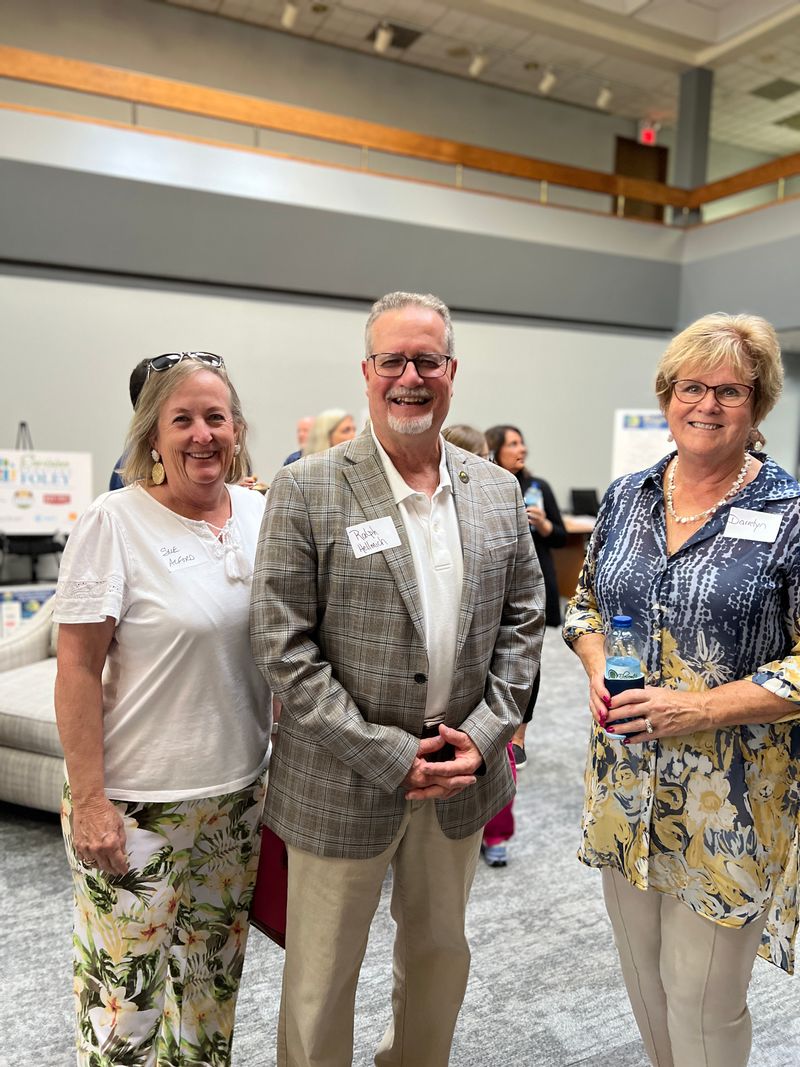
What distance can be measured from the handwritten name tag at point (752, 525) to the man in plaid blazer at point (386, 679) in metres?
0.42

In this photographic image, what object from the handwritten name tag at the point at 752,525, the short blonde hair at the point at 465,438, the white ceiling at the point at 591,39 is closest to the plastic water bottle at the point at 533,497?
the short blonde hair at the point at 465,438

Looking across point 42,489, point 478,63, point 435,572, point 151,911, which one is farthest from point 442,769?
point 478,63

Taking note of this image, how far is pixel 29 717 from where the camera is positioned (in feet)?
10.1

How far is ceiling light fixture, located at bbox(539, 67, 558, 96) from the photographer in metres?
9.38

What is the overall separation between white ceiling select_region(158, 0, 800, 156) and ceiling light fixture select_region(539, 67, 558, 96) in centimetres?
5

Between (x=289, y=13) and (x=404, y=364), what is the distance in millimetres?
8547

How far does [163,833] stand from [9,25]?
9032 millimetres

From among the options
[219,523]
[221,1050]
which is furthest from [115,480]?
[221,1050]

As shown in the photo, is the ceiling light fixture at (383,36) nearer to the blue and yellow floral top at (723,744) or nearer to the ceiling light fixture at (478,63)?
the ceiling light fixture at (478,63)

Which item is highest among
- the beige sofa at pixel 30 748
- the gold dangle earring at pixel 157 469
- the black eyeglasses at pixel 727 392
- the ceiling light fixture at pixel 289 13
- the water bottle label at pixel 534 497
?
the ceiling light fixture at pixel 289 13

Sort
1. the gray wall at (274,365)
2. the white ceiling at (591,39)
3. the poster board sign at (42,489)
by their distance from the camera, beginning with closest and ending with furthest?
the poster board sign at (42,489), the gray wall at (274,365), the white ceiling at (591,39)

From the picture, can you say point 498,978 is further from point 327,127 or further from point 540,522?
point 327,127

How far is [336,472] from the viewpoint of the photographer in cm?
146

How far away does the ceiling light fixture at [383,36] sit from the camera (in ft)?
28.3
